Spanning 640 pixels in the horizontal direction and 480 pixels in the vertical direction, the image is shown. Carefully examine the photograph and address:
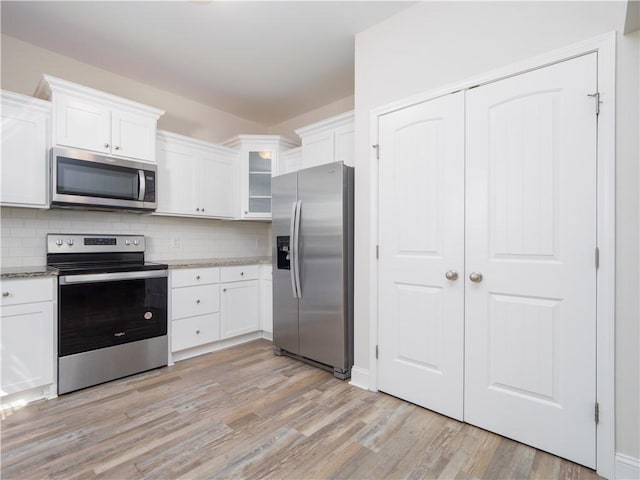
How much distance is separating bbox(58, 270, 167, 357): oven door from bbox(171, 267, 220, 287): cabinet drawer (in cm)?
13

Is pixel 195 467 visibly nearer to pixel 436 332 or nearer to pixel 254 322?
pixel 436 332

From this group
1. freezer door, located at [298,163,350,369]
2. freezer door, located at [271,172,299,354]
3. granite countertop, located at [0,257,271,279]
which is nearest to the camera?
granite countertop, located at [0,257,271,279]

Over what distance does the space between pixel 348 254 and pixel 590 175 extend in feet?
5.20

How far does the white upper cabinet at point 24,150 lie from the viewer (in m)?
2.34

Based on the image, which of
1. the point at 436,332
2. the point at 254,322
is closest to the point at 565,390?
the point at 436,332

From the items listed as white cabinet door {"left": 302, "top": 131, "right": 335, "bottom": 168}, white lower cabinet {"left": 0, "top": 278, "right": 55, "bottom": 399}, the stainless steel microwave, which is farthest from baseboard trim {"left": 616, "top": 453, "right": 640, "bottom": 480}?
the stainless steel microwave

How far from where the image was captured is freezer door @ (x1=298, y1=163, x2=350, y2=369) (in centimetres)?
267

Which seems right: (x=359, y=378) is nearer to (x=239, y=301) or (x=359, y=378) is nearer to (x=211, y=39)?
(x=239, y=301)

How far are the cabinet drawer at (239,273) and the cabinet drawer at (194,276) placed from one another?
0.24 feet

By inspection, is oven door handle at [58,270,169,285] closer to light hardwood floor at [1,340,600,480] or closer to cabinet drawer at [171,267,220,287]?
cabinet drawer at [171,267,220,287]

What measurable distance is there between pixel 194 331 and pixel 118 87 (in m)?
2.52

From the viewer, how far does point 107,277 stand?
8.51 feet

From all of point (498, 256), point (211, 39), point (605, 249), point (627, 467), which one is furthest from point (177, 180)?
point (627, 467)

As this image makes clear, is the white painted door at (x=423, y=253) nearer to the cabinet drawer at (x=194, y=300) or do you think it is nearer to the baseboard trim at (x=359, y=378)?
the baseboard trim at (x=359, y=378)
